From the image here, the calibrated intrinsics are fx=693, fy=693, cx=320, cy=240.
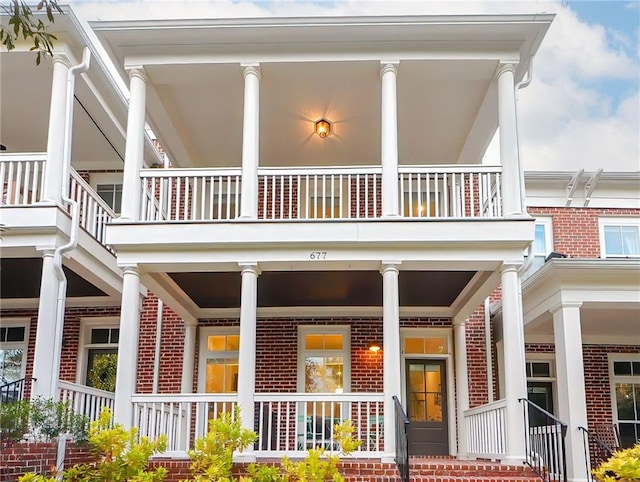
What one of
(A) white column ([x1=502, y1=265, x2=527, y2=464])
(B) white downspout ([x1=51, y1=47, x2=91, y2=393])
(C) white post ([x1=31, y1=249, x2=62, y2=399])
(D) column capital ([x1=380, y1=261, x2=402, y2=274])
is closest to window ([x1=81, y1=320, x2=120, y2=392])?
(B) white downspout ([x1=51, y1=47, x2=91, y2=393])

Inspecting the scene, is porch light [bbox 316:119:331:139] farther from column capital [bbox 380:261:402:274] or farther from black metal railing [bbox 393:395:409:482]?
black metal railing [bbox 393:395:409:482]

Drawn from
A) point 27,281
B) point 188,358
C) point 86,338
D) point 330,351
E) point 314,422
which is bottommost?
point 314,422

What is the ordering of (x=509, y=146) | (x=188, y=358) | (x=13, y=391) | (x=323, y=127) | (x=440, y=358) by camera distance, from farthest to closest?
(x=440, y=358) → (x=188, y=358) → (x=323, y=127) → (x=13, y=391) → (x=509, y=146)

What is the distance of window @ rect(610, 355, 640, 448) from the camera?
12.9 metres

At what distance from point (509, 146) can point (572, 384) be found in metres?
3.38

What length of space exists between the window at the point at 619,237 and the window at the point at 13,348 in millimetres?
11402

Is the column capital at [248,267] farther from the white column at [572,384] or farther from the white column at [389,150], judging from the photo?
the white column at [572,384]

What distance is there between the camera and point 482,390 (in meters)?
12.1

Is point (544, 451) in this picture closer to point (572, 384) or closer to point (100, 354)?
point (572, 384)

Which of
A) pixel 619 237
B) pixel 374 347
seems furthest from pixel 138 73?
pixel 619 237

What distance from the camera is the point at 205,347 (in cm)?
1230

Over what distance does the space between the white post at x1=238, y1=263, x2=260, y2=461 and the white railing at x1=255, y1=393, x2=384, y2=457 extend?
0.15 metres

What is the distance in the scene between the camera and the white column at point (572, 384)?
30.4ft

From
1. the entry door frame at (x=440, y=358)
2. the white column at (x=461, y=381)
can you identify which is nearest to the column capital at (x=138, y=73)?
the entry door frame at (x=440, y=358)
